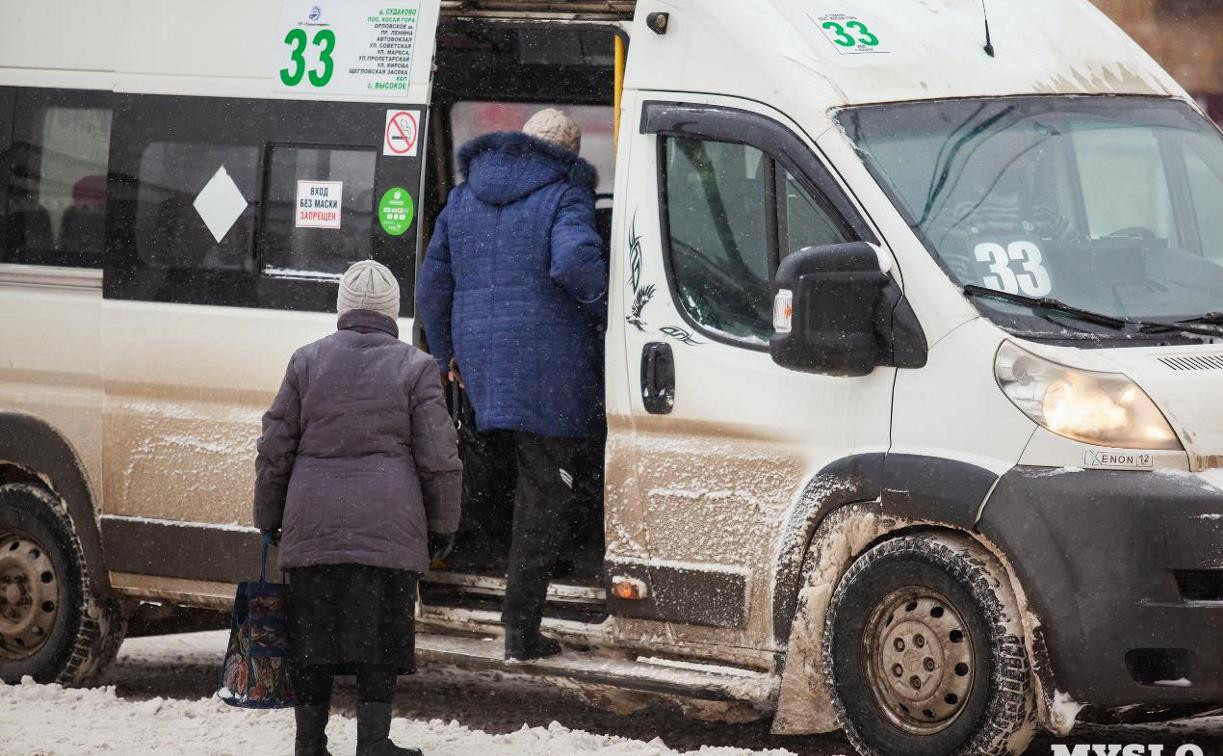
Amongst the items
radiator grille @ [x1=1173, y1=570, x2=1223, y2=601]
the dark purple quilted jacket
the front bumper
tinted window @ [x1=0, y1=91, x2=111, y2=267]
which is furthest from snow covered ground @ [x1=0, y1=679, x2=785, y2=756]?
tinted window @ [x1=0, y1=91, x2=111, y2=267]

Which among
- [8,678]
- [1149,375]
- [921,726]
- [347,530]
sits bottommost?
[8,678]

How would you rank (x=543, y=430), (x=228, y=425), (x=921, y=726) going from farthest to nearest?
1. (x=228, y=425)
2. (x=543, y=430)
3. (x=921, y=726)

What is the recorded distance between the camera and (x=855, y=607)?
20.7 feet

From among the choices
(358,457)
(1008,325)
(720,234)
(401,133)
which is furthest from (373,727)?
(401,133)

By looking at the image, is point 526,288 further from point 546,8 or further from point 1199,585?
point 1199,585

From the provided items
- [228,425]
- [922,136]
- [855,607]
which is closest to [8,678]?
[228,425]

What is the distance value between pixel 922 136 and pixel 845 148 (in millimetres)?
305

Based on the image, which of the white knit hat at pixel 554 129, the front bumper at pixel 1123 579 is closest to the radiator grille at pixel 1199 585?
the front bumper at pixel 1123 579

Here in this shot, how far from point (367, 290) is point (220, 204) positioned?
5.95 feet

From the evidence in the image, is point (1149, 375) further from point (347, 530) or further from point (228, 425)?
point (228, 425)

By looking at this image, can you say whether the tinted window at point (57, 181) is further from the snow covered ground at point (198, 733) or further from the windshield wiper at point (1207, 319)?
the windshield wiper at point (1207, 319)

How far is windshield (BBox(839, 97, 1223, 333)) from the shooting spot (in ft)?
20.5

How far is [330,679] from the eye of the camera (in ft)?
20.5

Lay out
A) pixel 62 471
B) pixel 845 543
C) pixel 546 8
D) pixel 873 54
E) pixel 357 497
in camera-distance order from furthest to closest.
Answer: pixel 62 471 → pixel 546 8 → pixel 873 54 → pixel 845 543 → pixel 357 497
